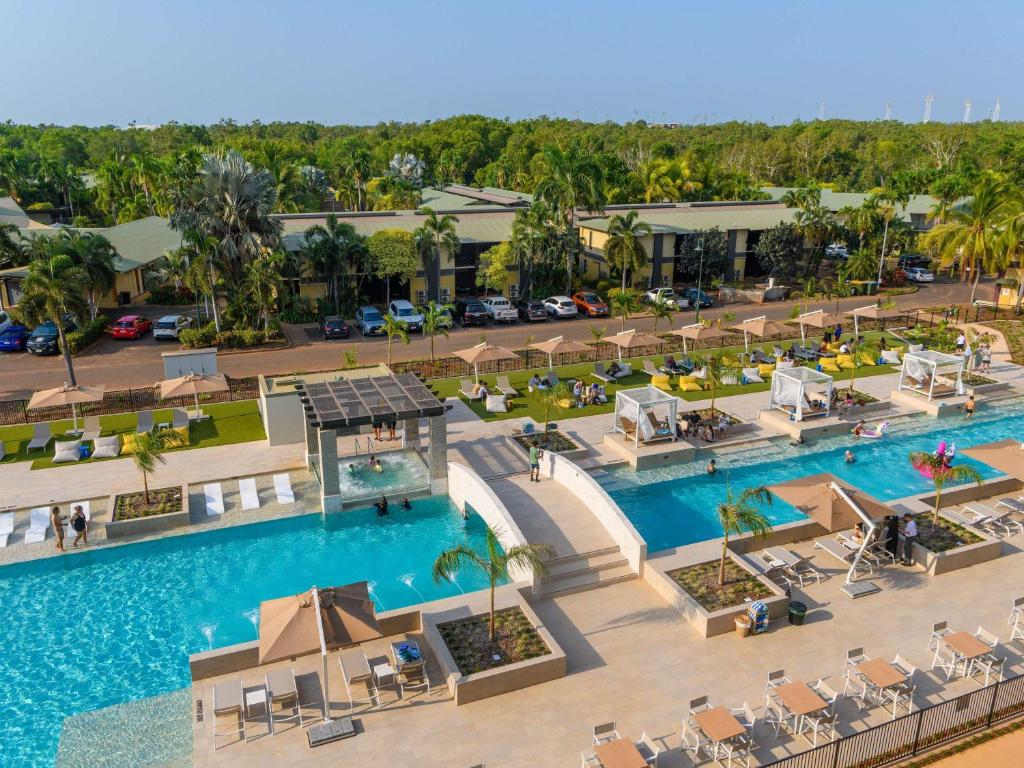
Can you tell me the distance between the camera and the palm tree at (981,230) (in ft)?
180

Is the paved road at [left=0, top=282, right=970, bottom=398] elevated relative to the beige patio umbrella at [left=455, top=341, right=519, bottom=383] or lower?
lower

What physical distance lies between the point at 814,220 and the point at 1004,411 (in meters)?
28.3

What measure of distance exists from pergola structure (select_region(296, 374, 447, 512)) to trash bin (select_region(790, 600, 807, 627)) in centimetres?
1245

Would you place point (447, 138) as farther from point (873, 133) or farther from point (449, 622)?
point (449, 622)

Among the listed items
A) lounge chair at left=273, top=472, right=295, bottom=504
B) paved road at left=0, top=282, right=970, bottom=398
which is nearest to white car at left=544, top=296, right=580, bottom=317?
paved road at left=0, top=282, right=970, bottom=398

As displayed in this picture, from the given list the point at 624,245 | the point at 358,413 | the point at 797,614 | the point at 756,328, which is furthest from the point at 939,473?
the point at 624,245

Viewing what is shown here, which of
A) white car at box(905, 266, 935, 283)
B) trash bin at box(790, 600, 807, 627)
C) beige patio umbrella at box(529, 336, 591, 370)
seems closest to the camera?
trash bin at box(790, 600, 807, 627)

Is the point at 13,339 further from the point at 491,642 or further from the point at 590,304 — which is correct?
the point at 491,642

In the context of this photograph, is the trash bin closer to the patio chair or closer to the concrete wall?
the concrete wall

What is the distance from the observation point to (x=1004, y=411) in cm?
3588

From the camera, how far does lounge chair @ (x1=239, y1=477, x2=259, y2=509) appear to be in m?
26.1

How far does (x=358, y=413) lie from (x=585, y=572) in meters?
9.22

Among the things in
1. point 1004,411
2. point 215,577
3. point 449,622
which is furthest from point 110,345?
point 1004,411

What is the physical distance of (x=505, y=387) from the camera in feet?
120
